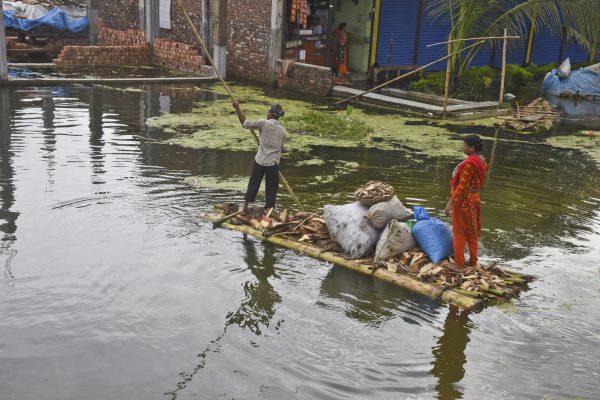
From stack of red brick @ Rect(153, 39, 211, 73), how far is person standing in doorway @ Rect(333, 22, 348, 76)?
146 inches

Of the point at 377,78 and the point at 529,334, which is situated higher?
the point at 377,78

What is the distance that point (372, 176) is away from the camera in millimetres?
11055

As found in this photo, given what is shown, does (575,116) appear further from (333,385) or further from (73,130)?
(333,385)

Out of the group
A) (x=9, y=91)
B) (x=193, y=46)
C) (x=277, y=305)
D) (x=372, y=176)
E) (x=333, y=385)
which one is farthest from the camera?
(x=193, y=46)

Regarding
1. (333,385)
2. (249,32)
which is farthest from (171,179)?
(249,32)

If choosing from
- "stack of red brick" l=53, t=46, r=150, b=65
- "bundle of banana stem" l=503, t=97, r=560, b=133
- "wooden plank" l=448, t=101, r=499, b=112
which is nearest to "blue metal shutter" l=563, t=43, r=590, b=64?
"bundle of banana stem" l=503, t=97, r=560, b=133

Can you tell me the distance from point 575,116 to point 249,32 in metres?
9.11

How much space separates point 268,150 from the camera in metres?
8.39

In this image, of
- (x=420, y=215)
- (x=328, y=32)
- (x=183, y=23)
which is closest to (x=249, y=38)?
(x=328, y=32)

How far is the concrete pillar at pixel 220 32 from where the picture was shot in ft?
62.9

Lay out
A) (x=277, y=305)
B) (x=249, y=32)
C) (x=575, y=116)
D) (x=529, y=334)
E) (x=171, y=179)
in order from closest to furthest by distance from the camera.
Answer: (x=529, y=334)
(x=277, y=305)
(x=171, y=179)
(x=575, y=116)
(x=249, y=32)

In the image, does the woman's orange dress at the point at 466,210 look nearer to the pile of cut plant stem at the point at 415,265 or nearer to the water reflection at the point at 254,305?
the pile of cut plant stem at the point at 415,265

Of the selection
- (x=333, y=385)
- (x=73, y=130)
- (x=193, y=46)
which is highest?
(x=193, y=46)

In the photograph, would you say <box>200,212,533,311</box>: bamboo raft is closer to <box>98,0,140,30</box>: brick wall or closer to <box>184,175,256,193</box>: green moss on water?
<box>184,175,256,193</box>: green moss on water
